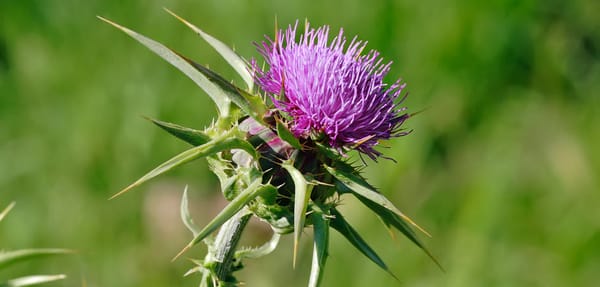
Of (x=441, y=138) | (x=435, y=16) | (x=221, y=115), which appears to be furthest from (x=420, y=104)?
(x=221, y=115)

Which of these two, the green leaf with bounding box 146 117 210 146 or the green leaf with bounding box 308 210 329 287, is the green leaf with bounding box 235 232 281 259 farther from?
the green leaf with bounding box 146 117 210 146

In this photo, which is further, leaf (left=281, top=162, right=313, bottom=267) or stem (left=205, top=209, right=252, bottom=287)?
stem (left=205, top=209, right=252, bottom=287)

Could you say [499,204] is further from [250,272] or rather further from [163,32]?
[163,32]

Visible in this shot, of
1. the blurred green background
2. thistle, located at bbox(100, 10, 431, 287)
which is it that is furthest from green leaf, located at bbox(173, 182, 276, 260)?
the blurred green background

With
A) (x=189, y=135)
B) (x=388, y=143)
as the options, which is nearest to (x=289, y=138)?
(x=189, y=135)

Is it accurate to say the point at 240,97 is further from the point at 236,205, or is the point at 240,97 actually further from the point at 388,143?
the point at 388,143

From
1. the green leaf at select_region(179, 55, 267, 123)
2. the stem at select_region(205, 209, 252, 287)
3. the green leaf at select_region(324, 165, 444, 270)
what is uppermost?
the green leaf at select_region(179, 55, 267, 123)
